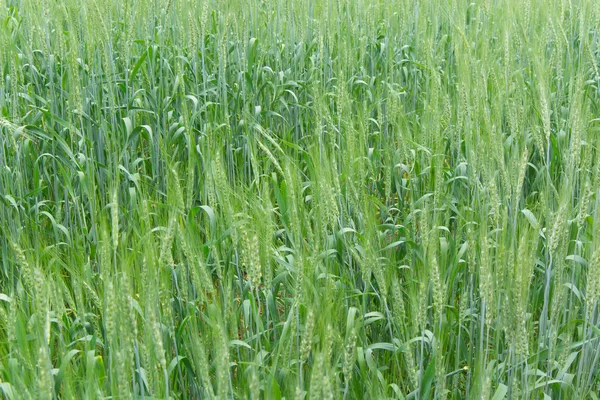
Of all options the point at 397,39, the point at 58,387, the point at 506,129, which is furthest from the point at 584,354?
the point at 397,39

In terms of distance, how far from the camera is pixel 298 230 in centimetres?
182

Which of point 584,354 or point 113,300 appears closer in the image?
point 113,300

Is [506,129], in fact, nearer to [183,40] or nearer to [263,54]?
[263,54]

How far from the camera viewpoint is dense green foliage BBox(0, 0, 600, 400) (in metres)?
1.67

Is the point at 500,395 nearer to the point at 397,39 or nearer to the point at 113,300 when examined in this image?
the point at 113,300

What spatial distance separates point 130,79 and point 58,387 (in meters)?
2.04

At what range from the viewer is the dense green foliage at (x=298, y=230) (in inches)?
65.9

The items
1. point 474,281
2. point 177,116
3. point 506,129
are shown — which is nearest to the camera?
point 474,281

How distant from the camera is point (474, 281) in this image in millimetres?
2340

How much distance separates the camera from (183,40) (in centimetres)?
415

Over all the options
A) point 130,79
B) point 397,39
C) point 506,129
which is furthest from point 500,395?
point 397,39

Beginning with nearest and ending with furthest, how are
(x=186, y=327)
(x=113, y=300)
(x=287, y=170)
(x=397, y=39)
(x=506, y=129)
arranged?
(x=113, y=300)
(x=287, y=170)
(x=186, y=327)
(x=506, y=129)
(x=397, y=39)

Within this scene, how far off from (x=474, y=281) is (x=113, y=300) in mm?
1220

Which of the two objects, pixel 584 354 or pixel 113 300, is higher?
pixel 113 300
